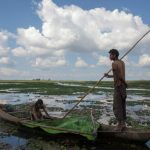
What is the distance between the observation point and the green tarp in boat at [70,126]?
38.9ft

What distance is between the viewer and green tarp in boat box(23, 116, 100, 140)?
11867 mm

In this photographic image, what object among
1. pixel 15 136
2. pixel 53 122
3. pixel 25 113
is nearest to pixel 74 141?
pixel 53 122

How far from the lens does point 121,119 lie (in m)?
11.9

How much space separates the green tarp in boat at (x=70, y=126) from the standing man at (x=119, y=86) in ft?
2.85

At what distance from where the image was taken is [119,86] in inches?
473

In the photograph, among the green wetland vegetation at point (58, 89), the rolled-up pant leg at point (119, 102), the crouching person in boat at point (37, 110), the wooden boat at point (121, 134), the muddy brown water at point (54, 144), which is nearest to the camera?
the wooden boat at point (121, 134)

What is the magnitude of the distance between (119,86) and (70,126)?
2.34 meters

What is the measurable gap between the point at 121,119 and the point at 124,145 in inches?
34.1

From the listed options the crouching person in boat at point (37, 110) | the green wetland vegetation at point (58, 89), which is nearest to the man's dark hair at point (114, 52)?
the crouching person in boat at point (37, 110)

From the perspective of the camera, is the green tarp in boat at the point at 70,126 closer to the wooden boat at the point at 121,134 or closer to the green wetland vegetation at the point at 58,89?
the wooden boat at the point at 121,134

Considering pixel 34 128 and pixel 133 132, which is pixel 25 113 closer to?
pixel 34 128

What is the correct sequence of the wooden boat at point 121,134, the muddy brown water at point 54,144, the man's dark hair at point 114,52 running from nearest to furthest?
the wooden boat at point 121,134, the muddy brown water at point 54,144, the man's dark hair at point 114,52

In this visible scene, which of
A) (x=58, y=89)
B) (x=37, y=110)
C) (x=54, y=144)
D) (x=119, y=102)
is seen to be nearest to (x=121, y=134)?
(x=119, y=102)

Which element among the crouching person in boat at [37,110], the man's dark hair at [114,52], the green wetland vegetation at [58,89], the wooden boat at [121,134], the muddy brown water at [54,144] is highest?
the man's dark hair at [114,52]
